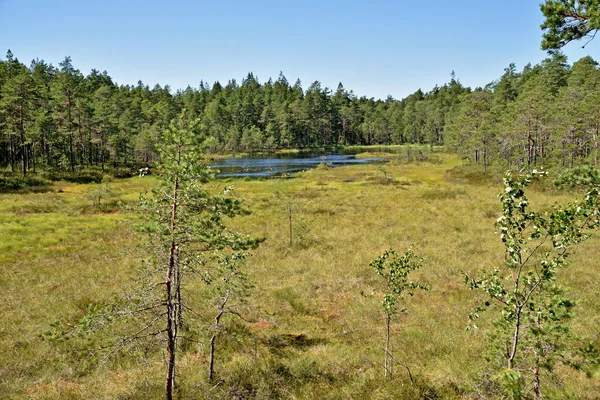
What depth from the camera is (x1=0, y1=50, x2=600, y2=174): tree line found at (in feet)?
191

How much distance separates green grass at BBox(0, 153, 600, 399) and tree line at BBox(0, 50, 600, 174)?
787 centimetres

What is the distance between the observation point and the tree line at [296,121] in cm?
5831

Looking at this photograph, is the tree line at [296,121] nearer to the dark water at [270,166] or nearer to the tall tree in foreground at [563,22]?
the tall tree in foreground at [563,22]

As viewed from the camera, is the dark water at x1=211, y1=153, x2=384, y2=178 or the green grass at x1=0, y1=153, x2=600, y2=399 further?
the dark water at x1=211, y1=153, x2=384, y2=178

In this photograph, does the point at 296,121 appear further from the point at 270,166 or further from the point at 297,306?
the point at 297,306

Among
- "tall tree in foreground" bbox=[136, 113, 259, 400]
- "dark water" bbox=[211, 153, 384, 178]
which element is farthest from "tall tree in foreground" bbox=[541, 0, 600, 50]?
→ "dark water" bbox=[211, 153, 384, 178]

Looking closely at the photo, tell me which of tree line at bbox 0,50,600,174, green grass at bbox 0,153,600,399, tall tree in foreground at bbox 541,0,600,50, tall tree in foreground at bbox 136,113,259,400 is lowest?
green grass at bbox 0,153,600,399

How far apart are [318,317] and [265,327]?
2.77 m

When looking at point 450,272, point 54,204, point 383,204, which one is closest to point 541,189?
point 383,204

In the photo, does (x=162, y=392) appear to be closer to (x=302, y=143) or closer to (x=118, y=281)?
(x=118, y=281)

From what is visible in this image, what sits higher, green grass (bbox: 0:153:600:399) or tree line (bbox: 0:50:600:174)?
tree line (bbox: 0:50:600:174)

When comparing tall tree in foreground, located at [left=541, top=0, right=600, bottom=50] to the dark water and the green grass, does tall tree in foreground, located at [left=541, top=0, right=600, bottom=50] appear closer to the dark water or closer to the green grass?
the green grass

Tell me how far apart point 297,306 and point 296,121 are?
159935 millimetres

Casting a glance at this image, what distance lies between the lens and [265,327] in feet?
55.5
